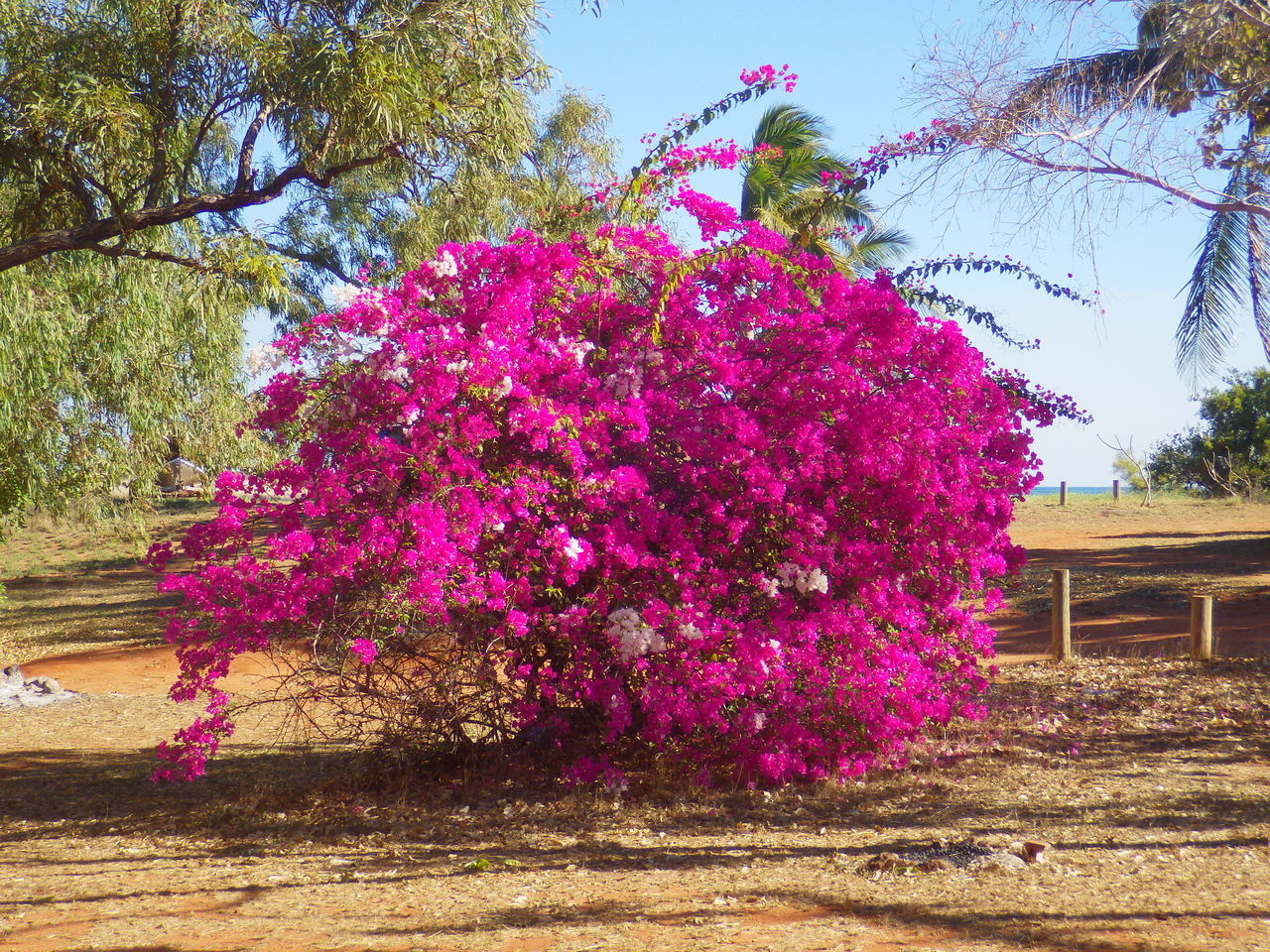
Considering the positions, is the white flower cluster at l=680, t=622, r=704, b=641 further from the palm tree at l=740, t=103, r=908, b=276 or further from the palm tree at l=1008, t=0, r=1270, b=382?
the palm tree at l=740, t=103, r=908, b=276

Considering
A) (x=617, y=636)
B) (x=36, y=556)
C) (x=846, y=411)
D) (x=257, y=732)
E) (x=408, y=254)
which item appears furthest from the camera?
(x=36, y=556)

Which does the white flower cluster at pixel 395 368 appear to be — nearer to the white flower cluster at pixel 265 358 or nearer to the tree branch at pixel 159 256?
the white flower cluster at pixel 265 358

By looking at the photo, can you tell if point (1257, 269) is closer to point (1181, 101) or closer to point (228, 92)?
point (1181, 101)

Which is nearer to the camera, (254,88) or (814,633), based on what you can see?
(814,633)

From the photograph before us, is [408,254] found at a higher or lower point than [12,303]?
higher

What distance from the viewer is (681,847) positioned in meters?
5.49

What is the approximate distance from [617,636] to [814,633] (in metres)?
1.19

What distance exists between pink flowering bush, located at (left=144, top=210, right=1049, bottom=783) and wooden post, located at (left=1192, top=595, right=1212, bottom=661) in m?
4.30

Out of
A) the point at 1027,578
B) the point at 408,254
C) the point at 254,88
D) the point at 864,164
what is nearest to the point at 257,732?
the point at 254,88

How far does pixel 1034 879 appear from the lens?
4766 mm

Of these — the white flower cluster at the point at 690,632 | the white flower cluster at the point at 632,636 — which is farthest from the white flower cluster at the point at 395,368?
the white flower cluster at the point at 690,632

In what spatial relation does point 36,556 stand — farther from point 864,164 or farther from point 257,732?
point 864,164

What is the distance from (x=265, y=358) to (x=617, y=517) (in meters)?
2.20

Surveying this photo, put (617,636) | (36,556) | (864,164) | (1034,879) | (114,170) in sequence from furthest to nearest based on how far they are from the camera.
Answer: (36,556) → (114,170) → (864,164) → (617,636) → (1034,879)
